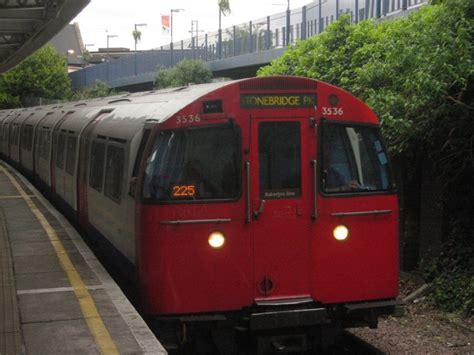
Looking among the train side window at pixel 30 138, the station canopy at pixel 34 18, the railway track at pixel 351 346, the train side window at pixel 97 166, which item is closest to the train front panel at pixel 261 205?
the railway track at pixel 351 346

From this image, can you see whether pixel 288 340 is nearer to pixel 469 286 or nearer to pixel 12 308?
pixel 12 308

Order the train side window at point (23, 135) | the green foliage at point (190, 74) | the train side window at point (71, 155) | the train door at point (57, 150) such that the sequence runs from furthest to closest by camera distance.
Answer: the green foliage at point (190, 74) < the train side window at point (23, 135) < the train door at point (57, 150) < the train side window at point (71, 155)

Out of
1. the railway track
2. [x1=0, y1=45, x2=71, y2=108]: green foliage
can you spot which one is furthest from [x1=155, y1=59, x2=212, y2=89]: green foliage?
the railway track

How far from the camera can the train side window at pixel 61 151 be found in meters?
13.7

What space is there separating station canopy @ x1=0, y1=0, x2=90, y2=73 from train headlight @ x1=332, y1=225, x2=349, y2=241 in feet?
34.3

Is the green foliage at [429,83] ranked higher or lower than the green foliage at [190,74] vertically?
lower

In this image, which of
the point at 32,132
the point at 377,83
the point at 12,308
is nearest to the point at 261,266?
the point at 12,308

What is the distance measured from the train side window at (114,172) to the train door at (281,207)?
1.80 meters

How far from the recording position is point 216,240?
20.8 ft

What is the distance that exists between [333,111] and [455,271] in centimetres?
442

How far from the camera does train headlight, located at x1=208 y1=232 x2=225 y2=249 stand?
20.8ft

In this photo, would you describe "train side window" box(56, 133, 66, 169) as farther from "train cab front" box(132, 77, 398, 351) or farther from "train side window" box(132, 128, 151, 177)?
"train cab front" box(132, 77, 398, 351)

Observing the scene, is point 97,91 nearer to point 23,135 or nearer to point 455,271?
point 23,135

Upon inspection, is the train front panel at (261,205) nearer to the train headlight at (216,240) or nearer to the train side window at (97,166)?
the train headlight at (216,240)
